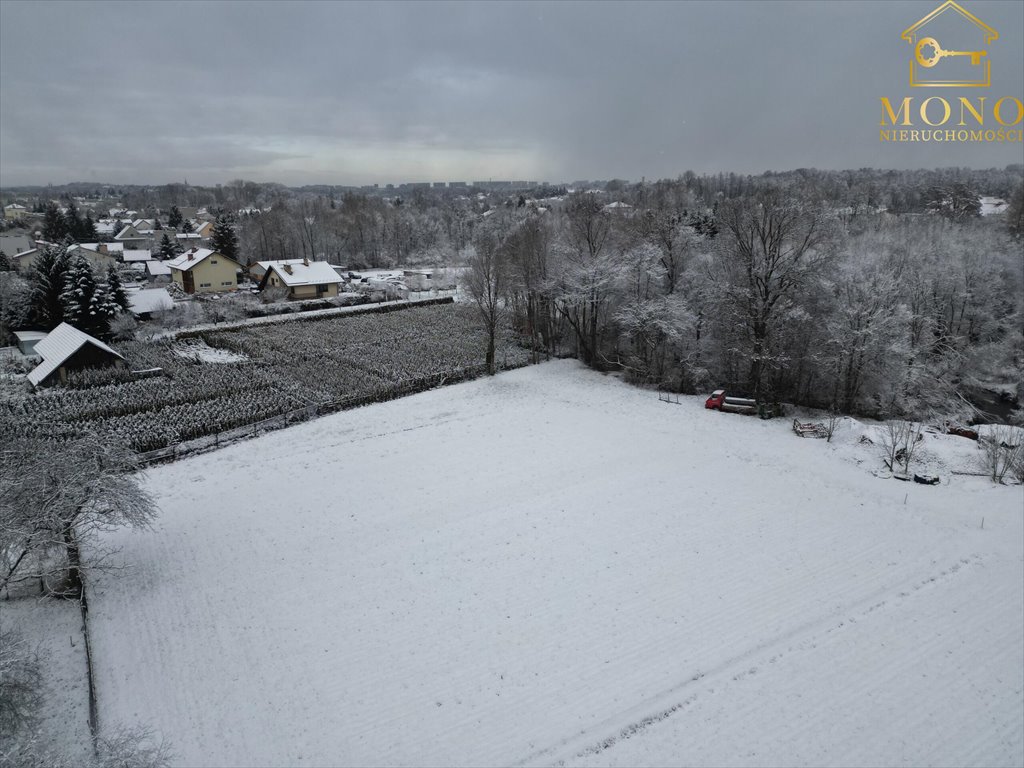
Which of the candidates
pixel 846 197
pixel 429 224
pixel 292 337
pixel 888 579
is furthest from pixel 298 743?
pixel 846 197

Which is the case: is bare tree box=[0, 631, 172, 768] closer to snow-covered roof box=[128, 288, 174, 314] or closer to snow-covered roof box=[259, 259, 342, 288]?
snow-covered roof box=[128, 288, 174, 314]

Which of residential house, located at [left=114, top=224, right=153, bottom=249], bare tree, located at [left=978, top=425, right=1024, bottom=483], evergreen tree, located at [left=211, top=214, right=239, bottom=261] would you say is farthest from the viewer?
residential house, located at [left=114, top=224, right=153, bottom=249]

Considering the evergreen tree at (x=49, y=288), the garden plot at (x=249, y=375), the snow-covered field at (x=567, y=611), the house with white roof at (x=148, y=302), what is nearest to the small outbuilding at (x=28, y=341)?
the evergreen tree at (x=49, y=288)

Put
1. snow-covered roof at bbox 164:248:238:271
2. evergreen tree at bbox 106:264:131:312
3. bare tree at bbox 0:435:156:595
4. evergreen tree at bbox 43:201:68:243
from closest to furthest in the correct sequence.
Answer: bare tree at bbox 0:435:156:595
evergreen tree at bbox 106:264:131:312
snow-covered roof at bbox 164:248:238:271
evergreen tree at bbox 43:201:68:243

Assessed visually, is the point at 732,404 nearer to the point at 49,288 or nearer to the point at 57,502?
the point at 57,502

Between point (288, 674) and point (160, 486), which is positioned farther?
point (160, 486)

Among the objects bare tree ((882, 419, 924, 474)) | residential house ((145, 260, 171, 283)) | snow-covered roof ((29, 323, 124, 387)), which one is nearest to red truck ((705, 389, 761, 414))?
bare tree ((882, 419, 924, 474))

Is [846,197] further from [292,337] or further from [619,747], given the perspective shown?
[619,747]
